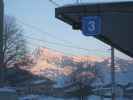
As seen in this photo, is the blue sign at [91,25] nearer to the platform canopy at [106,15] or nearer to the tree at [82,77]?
the platform canopy at [106,15]

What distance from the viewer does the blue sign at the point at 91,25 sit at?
57.9 feet

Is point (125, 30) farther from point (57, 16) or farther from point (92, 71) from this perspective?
point (92, 71)

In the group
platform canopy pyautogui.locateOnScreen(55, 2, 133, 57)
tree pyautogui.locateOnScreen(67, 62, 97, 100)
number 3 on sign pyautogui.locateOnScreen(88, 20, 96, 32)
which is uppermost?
platform canopy pyautogui.locateOnScreen(55, 2, 133, 57)

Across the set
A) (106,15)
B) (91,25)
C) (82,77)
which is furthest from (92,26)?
(82,77)

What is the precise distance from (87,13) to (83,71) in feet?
279

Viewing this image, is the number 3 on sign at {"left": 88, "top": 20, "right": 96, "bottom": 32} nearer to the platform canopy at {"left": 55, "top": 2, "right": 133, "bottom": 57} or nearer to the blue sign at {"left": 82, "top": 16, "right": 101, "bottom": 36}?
the blue sign at {"left": 82, "top": 16, "right": 101, "bottom": 36}

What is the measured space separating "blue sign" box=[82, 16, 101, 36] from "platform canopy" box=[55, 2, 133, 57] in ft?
1.24

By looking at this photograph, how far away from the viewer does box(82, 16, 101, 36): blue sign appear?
57.9ft

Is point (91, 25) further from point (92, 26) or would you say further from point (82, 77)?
point (82, 77)

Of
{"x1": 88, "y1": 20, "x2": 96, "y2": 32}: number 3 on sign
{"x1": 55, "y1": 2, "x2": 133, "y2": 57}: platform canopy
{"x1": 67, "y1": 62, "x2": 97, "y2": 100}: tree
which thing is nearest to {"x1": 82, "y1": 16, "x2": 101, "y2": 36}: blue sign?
{"x1": 88, "y1": 20, "x2": 96, "y2": 32}: number 3 on sign

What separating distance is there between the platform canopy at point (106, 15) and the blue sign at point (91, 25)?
377 mm

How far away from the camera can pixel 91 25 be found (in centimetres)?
1781

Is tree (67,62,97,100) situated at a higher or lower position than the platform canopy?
lower

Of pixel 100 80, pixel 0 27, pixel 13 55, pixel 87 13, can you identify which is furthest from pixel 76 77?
pixel 87 13
